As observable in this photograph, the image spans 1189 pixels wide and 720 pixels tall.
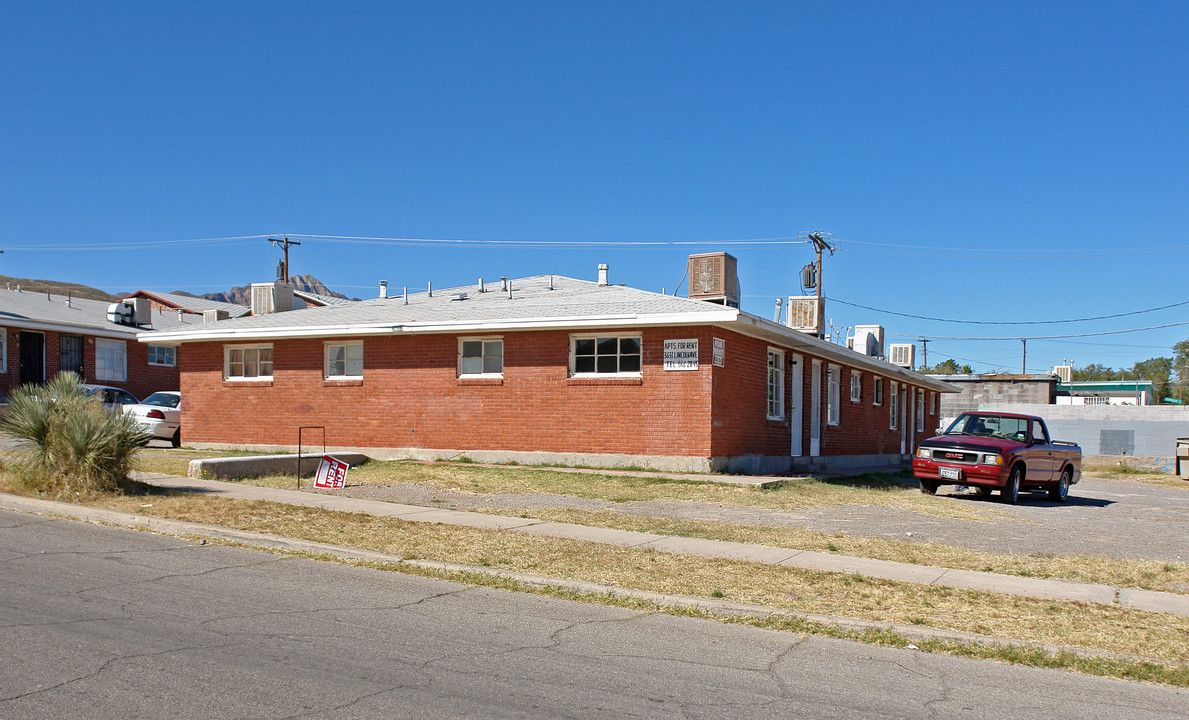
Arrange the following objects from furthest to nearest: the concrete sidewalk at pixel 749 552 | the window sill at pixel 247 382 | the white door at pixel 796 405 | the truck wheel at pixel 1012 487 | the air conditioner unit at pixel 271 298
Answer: the air conditioner unit at pixel 271 298 → the window sill at pixel 247 382 → the white door at pixel 796 405 → the truck wheel at pixel 1012 487 → the concrete sidewalk at pixel 749 552

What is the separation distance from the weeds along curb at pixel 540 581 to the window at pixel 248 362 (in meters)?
10.7

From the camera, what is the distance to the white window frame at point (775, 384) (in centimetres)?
2070

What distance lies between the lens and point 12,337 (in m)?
31.0

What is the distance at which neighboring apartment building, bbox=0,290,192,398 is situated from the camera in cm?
3103

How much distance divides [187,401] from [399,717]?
2087cm

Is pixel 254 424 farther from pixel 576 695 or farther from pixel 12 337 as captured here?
pixel 576 695

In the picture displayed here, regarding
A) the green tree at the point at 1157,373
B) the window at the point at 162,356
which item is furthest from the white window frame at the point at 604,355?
the green tree at the point at 1157,373

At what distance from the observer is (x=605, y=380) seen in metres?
18.2

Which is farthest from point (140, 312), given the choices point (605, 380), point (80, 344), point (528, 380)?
point (605, 380)

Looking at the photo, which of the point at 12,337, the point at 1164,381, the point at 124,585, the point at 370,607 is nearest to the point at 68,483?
the point at 124,585

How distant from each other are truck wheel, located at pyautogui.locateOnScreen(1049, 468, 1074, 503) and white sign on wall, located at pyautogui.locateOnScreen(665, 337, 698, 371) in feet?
23.9

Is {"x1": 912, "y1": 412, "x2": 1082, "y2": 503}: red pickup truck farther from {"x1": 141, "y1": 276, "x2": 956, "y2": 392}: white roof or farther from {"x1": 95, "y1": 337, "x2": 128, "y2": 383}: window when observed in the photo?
{"x1": 95, "y1": 337, "x2": 128, "y2": 383}: window

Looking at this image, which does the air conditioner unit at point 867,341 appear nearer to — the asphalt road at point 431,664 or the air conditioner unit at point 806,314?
the air conditioner unit at point 806,314

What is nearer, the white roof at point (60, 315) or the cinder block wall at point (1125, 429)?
the white roof at point (60, 315)
